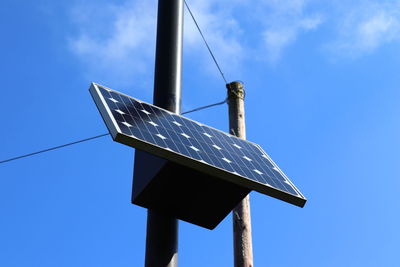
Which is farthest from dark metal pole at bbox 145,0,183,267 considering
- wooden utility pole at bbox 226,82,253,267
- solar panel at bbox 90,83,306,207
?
wooden utility pole at bbox 226,82,253,267

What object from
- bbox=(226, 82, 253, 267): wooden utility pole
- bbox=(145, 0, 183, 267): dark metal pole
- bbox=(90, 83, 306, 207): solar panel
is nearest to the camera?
bbox=(90, 83, 306, 207): solar panel

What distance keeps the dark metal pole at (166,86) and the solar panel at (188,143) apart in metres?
0.24

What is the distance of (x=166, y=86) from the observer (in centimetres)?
702

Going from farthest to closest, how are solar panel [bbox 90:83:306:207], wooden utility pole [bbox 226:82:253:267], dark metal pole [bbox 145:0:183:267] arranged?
1. wooden utility pole [bbox 226:82:253:267]
2. dark metal pole [bbox 145:0:183:267]
3. solar panel [bbox 90:83:306:207]

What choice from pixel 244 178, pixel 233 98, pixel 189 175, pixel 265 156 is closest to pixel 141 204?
pixel 189 175

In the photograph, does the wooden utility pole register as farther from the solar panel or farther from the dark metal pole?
the dark metal pole

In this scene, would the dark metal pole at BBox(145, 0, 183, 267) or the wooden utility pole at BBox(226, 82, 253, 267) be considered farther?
the wooden utility pole at BBox(226, 82, 253, 267)

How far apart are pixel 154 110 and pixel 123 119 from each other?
706 mm

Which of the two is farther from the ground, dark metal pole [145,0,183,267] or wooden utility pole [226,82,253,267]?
wooden utility pole [226,82,253,267]

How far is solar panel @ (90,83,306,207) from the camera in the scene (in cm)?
585

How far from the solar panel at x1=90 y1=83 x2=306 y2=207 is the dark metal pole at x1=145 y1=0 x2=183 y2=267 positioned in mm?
243

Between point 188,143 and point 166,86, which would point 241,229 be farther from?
point 188,143

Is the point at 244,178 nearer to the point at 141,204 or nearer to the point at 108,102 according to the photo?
the point at 141,204

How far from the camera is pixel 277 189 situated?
630 cm
